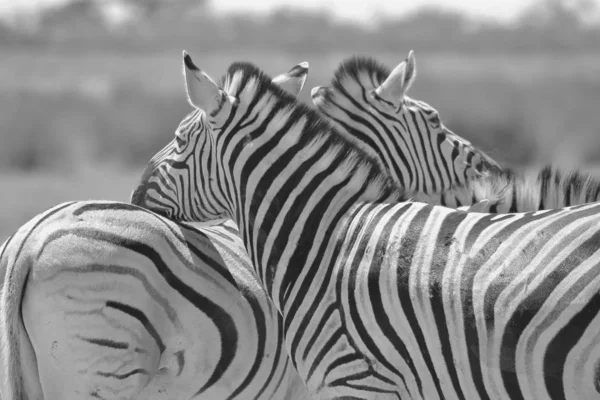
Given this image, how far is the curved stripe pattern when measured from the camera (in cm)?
A: 349

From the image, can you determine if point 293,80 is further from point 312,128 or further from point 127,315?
point 127,315

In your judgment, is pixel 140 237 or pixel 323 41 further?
pixel 323 41

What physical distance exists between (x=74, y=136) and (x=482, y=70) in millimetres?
24582

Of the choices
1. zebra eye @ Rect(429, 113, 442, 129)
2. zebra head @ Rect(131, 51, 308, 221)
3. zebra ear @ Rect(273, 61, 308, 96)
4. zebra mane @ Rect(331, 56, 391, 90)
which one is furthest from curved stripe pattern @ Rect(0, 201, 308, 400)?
zebra eye @ Rect(429, 113, 442, 129)

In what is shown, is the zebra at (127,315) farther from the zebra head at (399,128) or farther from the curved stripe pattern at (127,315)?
the zebra head at (399,128)

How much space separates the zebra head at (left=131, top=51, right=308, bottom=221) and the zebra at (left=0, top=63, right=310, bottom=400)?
0.60 feet

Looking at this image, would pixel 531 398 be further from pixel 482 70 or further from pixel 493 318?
pixel 482 70

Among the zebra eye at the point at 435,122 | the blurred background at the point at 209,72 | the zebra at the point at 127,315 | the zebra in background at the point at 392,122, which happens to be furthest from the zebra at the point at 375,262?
the blurred background at the point at 209,72

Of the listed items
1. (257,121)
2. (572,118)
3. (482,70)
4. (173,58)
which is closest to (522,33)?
(482,70)

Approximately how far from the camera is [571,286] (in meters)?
2.93

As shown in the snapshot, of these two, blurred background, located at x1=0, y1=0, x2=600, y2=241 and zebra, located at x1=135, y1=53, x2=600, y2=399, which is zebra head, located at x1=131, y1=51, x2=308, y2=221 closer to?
zebra, located at x1=135, y1=53, x2=600, y2=399

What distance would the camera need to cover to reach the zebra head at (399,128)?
17.3 feet

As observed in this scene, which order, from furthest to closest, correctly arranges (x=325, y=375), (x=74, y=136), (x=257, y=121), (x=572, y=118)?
(x=572, y=118) < (x=74, y=136) < (x=257, y=121) < (x=325, y=375)

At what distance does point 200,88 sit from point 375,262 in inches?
51.6
